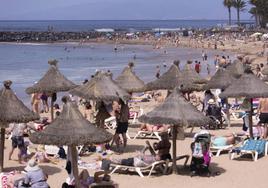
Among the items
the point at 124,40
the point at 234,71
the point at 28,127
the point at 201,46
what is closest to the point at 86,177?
the point at 28,127

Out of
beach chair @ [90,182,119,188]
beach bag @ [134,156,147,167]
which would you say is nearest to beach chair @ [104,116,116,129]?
beach bag @ [134,156,147,167]

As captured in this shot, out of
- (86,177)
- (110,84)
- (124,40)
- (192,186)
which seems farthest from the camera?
(124,40)

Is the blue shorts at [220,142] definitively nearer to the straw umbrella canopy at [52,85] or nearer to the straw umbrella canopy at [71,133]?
the straw umbrella canopy at [71,133]

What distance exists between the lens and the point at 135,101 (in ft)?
83.9

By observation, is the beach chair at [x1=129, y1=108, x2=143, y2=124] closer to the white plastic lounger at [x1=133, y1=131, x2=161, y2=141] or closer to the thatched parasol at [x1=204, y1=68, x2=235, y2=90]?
the thatched parasol at [x1=204, y1=68, x2=235, y2=90]

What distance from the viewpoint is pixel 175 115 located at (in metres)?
12.1

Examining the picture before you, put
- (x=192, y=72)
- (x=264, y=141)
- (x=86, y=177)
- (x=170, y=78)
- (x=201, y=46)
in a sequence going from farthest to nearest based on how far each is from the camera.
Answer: (x=201, y=46) → (x=192, y=72) → (x=170, y=78) → (x=264, y=141) → (x=86, y=177)

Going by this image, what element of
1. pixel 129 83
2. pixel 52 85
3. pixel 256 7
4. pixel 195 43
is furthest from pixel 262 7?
pixel 52 85

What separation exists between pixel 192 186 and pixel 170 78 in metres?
6.80

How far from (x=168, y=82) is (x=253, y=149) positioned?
16.4 feet

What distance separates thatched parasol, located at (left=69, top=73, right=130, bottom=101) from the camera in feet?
48.3

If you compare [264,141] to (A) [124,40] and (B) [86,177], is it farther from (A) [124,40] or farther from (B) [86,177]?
(A) [124,40]

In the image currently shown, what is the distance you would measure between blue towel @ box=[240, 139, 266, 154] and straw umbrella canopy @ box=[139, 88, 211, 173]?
1735 mm

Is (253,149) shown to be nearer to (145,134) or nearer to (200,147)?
(200,147)
